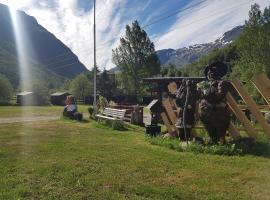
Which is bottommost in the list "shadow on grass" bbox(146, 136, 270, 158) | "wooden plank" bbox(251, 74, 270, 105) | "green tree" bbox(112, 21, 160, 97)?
"shadow on grass" bbox(146, 136, 270, 158)

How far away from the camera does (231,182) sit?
25.7 feet

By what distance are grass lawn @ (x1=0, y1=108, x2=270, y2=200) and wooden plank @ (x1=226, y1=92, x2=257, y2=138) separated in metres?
1.70

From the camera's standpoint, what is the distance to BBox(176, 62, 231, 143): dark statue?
38.0 feet

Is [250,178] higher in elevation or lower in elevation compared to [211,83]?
lower

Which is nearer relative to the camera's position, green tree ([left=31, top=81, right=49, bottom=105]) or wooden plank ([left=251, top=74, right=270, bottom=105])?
wooden plank ([left=251, top=74, right=270, bottom=105])

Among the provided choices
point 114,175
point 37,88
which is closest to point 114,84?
point 37,88

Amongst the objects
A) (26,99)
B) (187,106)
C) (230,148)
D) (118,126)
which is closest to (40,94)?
(26,99)

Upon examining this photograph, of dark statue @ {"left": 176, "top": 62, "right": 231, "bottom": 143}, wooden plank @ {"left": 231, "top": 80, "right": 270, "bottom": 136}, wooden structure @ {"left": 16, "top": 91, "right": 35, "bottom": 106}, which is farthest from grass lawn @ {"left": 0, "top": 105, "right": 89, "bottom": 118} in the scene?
wooden plank @ {"left": 231, "top": 80, "right": 270, "bottom": 136}

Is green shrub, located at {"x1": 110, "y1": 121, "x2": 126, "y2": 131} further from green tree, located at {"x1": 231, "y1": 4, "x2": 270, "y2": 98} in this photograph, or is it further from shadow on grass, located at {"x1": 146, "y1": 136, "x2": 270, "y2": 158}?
green tree, located at {"x1": 231, "y1": 4, "x2": 270, "y2": 98}

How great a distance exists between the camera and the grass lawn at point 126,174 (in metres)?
7.14

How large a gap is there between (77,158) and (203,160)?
132 inches

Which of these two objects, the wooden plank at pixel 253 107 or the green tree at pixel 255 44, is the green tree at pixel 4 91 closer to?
the green tree at pixel 255 44

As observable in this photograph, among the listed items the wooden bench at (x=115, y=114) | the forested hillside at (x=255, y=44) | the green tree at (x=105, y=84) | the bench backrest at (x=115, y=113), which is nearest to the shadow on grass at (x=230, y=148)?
the wooden bench at (x=115, y=114)

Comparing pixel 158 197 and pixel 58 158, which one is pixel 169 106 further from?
pixel 158 197
